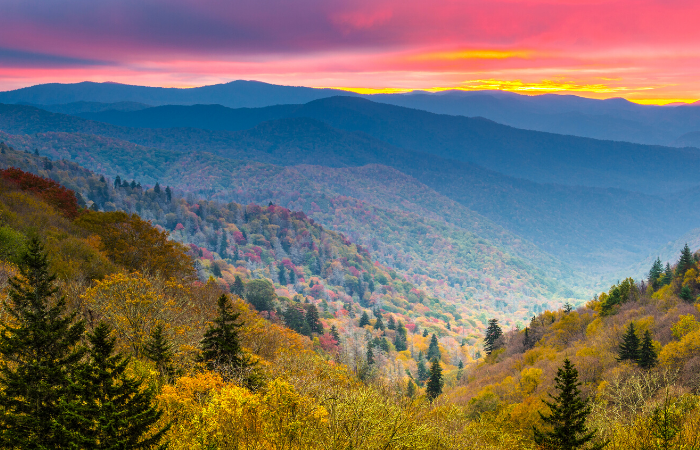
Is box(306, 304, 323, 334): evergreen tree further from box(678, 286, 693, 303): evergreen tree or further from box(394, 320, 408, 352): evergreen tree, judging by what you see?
box(678, 286, 693, 303): evergreen tree

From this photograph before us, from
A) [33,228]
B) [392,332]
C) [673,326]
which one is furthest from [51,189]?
[392,332]

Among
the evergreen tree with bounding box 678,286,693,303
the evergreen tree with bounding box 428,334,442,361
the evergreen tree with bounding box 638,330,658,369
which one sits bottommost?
the evergreen tree with bounding box 428,334,442,361

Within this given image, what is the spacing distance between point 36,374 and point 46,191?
6277 cm

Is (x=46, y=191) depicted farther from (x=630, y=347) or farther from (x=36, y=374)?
(x=630, y=347)

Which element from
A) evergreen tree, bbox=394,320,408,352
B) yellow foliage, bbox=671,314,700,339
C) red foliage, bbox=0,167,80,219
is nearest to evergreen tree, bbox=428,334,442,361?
evergreen tree, bbox=394,320,408,352

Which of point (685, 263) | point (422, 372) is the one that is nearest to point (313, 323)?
point (422, 372)

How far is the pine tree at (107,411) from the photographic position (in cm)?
1650

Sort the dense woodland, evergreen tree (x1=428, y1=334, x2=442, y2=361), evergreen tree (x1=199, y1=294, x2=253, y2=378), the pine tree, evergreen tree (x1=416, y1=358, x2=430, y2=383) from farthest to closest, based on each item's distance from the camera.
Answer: evergreen tree (x1=428, y1=334, x2=442, y2=361)
evergreen tree (x1=416, y1=358, x2=430, y2=383)
evergreen tree (x1=199, y1=294, x2=253, y2=378)
the dense woodland
the pine tree

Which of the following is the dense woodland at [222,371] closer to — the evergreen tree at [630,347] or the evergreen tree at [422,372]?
the evergreen tree at [630,347]

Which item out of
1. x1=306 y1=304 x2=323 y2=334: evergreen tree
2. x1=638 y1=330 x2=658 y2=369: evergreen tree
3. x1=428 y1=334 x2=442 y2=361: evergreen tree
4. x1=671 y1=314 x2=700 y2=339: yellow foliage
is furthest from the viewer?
x1=428 y1=334 x2=442 y2=361: evergreen tree

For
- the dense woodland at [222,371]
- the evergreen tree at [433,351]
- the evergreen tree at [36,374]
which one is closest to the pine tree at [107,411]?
the dense woodland at [222,371]

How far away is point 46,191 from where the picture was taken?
7106cm

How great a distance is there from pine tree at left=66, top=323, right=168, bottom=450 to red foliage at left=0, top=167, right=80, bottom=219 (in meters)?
57.3

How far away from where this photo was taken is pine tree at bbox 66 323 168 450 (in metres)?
16.5
